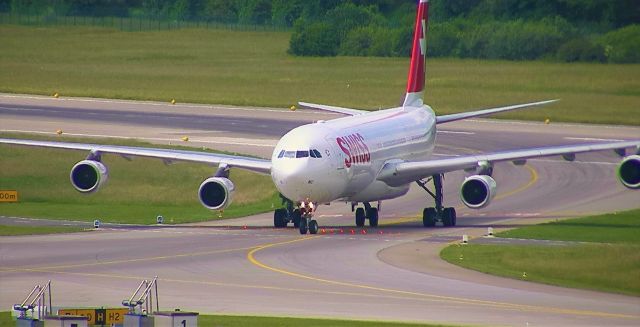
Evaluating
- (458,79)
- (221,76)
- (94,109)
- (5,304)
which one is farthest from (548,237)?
(221,76)

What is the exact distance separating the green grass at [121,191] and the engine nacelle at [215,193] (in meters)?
5.20

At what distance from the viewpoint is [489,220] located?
58562 millimetres

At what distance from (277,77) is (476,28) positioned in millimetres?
16830

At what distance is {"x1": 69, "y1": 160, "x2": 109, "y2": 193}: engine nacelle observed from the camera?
55.6 meters

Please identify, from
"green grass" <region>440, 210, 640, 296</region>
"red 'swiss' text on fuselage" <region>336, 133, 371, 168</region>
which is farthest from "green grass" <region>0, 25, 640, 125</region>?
"red 'swiss' text on fuselage" <region>336, 133, 371, 168</region>

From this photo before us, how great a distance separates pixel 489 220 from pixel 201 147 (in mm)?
23898

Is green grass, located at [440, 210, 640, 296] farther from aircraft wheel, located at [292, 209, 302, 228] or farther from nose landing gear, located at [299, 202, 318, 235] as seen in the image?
aircraft wheel, located at [292, 209, 302, 228]

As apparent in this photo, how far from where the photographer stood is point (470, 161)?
54312 millimetres

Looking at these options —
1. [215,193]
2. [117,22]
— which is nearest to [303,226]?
[215,193]

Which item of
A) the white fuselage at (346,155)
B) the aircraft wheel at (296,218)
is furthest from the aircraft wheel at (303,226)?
the aircraft wheel at (296,218)

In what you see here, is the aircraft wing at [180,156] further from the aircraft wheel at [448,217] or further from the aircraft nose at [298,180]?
the aircraft wheel at [448,217]

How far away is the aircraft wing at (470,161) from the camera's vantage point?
54188 millimetres

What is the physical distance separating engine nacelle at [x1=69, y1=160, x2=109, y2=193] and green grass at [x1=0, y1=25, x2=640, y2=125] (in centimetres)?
4400

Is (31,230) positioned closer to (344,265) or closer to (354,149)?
(354,149)
